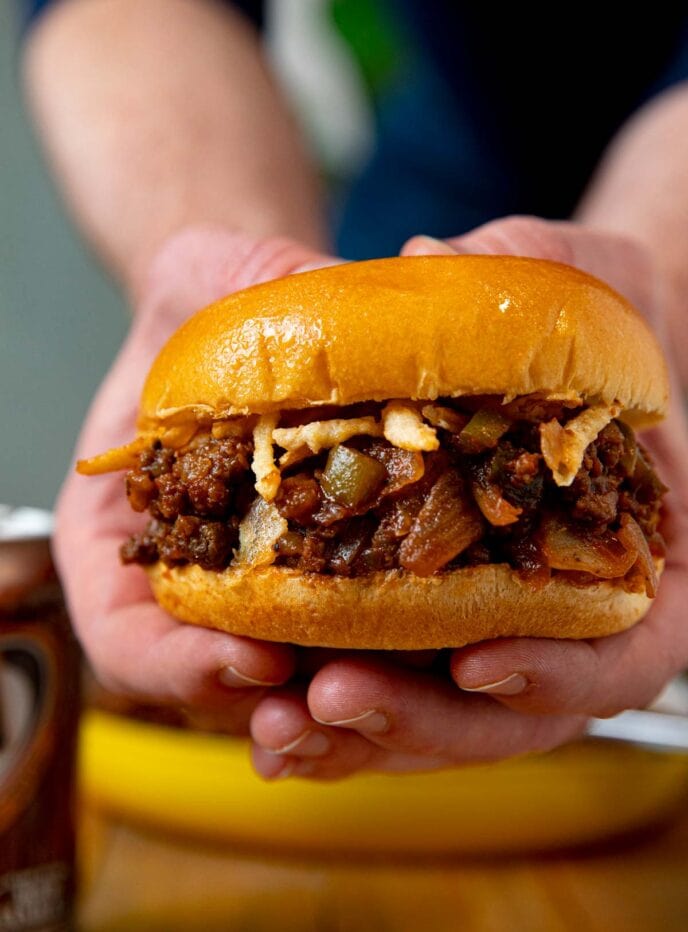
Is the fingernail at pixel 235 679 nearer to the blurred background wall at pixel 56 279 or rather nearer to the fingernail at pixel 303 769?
the fingernail at pixel 303 769

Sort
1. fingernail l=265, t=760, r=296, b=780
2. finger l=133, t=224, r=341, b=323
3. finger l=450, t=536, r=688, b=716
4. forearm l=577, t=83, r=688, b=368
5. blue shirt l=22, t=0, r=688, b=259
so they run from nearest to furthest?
finger l=450, t=536, r=688, b=716
fingernail l=265, t=760, r=296, b=780
finger l=133, t=224, r=341, b=323
forearm l=577, t=83, r=688, b=368
blue shirt l=22, t=0, r=688, b=259

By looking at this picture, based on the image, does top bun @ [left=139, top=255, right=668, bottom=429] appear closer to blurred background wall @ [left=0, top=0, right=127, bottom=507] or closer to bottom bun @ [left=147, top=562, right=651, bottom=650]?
bottom bun @ [left=147, top=562, right=651, bottom=650]

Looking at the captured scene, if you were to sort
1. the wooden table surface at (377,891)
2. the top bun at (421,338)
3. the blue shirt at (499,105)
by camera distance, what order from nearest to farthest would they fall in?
the top bun at (421,338), the wooden table surface at (377,891), the blue shirt at (499,105)

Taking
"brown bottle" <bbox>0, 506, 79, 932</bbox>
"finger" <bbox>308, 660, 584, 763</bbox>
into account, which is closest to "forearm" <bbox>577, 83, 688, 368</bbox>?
"finger" <bbox>308, 660, 584, 763</bbox>

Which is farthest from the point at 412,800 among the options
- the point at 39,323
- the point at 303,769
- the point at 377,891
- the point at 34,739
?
the point at 39,323

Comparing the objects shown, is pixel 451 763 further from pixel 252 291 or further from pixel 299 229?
pixel 299 229

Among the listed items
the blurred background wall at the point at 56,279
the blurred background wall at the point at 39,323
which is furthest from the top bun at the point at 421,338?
the blurred background wall at the point at 39,323

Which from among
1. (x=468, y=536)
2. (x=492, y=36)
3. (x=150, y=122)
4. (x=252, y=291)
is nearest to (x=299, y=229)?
(x=150, y=122)
